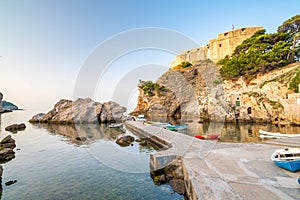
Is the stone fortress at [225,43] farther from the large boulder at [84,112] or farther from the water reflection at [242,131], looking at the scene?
the large boulder at [84,112]

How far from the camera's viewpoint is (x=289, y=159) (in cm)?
657

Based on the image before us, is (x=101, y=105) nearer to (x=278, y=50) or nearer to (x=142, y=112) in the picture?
(x=142, y=112)

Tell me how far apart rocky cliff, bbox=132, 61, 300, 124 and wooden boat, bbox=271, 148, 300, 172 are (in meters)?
22.7

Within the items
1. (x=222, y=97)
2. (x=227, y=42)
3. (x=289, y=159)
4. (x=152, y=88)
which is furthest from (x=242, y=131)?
(x=152, y=88)

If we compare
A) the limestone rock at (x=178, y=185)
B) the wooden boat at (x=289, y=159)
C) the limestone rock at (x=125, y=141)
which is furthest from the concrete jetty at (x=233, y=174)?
the limestone rock at (x=125, y=141)

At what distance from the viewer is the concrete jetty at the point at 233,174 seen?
503 cm

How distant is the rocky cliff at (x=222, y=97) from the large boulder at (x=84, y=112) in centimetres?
→ 1662

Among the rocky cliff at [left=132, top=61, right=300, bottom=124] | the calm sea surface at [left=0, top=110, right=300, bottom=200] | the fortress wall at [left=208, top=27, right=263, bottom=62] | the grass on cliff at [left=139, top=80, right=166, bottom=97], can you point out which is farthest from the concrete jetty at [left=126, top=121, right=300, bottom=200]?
the fortress wall at [left=208, top=27, right=263, bottom=62]

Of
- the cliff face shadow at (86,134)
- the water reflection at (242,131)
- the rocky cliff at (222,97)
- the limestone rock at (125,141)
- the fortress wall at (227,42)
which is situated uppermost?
the fortress wall at (227,42)

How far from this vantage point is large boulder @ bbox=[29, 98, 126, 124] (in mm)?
41656

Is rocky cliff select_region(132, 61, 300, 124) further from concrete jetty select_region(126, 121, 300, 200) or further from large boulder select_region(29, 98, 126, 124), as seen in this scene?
concrete jetty select_region(126, 121, 300, 200)

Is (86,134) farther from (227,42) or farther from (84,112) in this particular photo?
(227,42)

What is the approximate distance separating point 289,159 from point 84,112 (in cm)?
4286

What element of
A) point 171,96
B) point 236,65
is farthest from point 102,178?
point 171,96
